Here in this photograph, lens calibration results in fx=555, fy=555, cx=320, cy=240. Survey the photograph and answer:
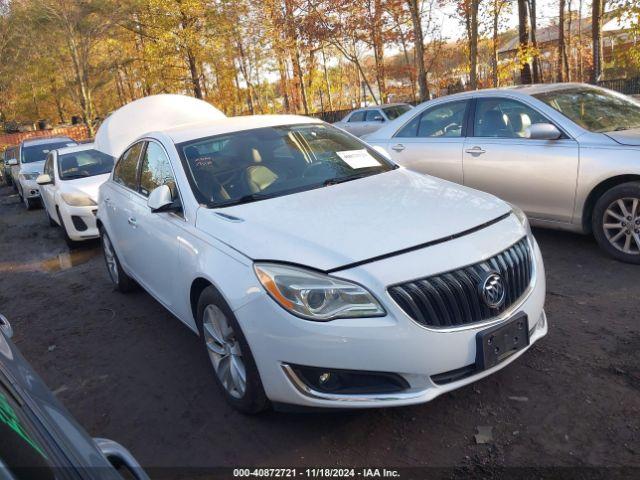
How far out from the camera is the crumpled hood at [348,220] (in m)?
2.74

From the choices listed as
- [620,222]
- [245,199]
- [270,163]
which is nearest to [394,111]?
[620,222]

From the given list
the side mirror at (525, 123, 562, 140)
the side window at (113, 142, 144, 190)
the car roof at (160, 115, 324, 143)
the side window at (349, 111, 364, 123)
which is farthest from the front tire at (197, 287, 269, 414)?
the side window at (349, 111, 364, 123)

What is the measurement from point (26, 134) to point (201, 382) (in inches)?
1569

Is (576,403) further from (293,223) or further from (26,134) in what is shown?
(26,134)

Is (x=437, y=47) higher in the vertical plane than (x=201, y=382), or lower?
higher

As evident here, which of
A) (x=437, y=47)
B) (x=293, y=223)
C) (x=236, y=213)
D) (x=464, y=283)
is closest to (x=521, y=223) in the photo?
(x=464, y=283)

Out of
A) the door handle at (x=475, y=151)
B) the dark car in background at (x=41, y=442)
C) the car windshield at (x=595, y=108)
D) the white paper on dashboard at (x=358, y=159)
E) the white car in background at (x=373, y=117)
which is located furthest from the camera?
the white car in background at (x=373, y=117)

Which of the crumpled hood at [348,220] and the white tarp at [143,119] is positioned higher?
the white tarp at [143,119]

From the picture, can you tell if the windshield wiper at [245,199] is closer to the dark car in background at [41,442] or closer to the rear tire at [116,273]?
the dark car in background at [41,442]

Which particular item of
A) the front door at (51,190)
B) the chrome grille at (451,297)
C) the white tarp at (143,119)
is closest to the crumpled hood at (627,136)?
the chrome grille at (451,297)

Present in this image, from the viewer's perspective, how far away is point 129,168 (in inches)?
197

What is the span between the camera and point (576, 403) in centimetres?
295

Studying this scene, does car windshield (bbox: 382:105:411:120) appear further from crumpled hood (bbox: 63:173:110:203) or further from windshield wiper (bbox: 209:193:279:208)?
windshield wiper (bbox: 209:193:279:208)

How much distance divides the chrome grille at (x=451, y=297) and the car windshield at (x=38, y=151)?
13.6 meters
